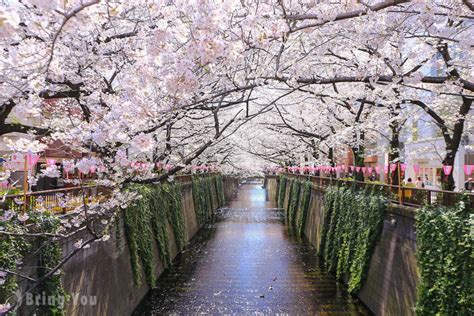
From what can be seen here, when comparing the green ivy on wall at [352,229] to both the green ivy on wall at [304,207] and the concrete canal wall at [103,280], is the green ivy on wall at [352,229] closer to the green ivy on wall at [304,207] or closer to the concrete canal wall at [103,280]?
the concrete canal wall at [103,280]

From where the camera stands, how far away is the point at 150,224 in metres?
16.9

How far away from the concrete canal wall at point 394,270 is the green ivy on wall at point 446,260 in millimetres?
1184

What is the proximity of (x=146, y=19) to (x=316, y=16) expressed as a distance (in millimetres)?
4206

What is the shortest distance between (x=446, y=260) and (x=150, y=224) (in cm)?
1172

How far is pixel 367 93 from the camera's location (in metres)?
15.6

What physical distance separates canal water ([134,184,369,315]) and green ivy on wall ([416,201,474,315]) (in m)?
5.28

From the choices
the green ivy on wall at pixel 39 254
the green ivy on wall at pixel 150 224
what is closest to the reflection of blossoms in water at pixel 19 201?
the green ivy on wall at pixel 39 254

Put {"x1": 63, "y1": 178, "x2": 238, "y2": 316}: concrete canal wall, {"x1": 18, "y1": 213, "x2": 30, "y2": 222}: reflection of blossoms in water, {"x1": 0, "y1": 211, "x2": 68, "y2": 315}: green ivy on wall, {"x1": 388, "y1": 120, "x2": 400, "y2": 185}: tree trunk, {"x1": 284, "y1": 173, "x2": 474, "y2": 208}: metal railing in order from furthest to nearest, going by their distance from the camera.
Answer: {"x1": 388, "y1": 120, "x2": 400, "y2": 185}: tree trunk, {"x1": 63, "y1": 178, "x2": 238, "y2": 316}: concrete canal wall, {"x1": 284, "y1": 173, "x2": 474, "y2": 208}: metal railing, {"x1": 18, "y1": 213, "x2": 30, "y2": 222}: reflection of blossoms in water, {"x1": 0, "y1": 211, "x2": 68, "y2": 315}: green ivy on wall

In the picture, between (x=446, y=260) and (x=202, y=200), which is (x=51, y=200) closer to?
(x=446, y=260)

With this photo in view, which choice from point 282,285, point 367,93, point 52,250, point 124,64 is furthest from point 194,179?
point 52,250

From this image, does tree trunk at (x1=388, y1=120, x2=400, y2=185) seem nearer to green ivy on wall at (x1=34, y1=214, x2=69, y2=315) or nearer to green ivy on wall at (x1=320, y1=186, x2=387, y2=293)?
green ivy on wall at (x1=320, y1=186, x2=387, y2=293)

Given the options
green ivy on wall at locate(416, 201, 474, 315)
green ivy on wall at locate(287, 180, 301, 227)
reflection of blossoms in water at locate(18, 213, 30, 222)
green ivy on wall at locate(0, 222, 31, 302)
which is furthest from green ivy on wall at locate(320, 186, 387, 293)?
green ivy on wall at locate(287, 180, 301, 227)

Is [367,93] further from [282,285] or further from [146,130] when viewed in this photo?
[146,130]

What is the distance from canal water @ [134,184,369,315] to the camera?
46.1 feet
